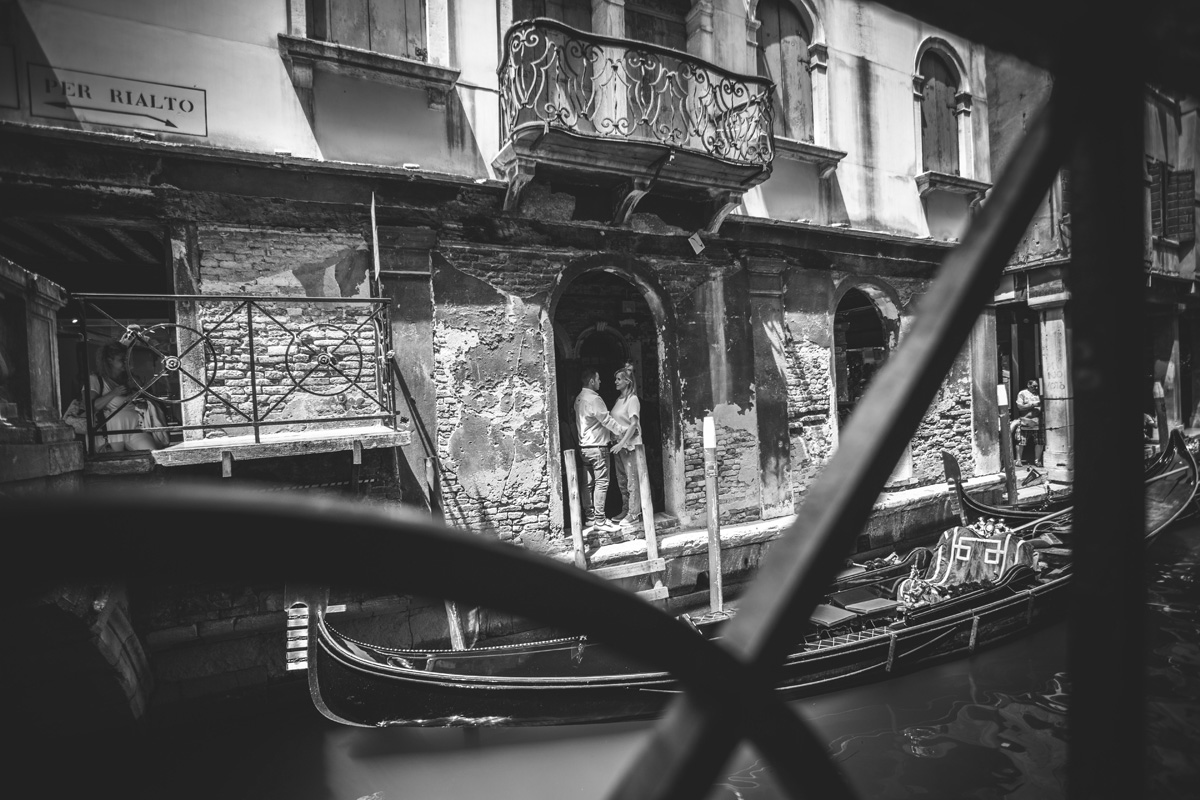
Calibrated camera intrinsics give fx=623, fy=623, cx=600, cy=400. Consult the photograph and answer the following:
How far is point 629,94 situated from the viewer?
6141 millimetres

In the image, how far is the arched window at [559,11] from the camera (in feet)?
21.4

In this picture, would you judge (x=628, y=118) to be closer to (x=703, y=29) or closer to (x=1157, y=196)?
(x=703, y=29)

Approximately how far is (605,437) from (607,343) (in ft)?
9.08

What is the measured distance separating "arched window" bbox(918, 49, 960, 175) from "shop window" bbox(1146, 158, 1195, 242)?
7.99m

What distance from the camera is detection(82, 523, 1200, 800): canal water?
13.6ft

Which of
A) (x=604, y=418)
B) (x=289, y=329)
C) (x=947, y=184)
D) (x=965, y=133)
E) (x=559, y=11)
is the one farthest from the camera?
(x=965, y=133)

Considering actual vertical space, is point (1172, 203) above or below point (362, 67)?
above

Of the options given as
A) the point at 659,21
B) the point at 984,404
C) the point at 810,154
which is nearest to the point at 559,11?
the point at 659,21

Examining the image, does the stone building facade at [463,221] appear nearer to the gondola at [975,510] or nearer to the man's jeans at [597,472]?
the man's jeans at [597,472]

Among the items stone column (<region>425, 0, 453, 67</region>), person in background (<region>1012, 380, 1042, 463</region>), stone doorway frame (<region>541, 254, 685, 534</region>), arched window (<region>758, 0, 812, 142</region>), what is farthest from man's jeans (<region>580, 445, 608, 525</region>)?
person in background (<region>1012, 380, 1042, 463</region>)

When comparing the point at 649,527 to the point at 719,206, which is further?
the point at 719,206

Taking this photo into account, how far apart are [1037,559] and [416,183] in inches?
286

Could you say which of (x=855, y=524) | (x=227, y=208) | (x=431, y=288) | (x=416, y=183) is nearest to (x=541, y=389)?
(x=431, y=288)

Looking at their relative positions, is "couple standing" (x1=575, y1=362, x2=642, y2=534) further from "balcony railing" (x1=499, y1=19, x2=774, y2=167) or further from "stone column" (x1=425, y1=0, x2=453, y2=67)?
"stone column" (x1=425, y1=0, x2=453, y2=67)
